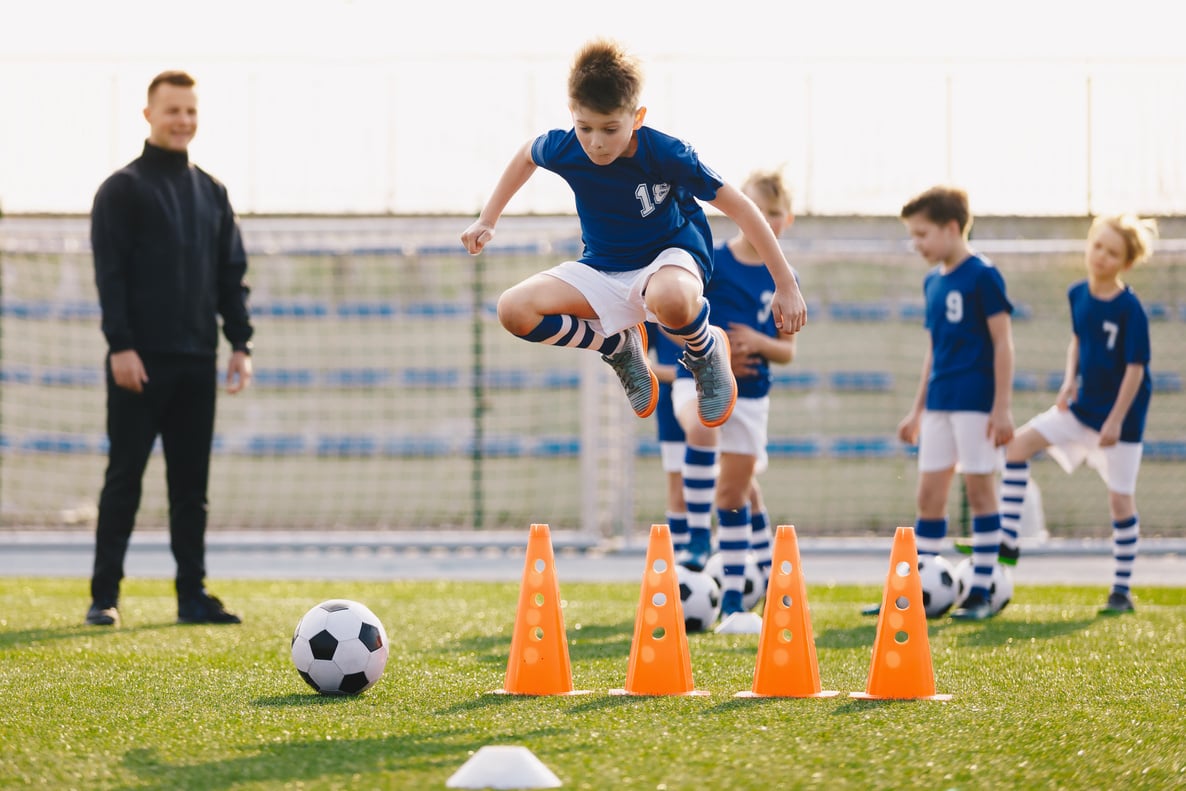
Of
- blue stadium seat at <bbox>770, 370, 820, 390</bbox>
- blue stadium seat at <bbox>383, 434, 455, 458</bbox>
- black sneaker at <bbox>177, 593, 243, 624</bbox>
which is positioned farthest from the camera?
blue stadium seat at <bbox>770, 370, 820, 390</bbox>

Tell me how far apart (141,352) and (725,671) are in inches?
112

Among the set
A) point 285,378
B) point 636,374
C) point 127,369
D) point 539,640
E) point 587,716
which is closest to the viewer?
point 587,716

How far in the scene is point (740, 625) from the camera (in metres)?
5.53

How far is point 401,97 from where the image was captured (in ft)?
44.5

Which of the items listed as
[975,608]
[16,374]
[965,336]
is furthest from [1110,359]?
[16,374]

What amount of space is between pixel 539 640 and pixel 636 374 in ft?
3.71

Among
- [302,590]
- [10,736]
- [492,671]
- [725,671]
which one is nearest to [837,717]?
[725,671]

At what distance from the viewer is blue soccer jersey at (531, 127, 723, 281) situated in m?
4.29

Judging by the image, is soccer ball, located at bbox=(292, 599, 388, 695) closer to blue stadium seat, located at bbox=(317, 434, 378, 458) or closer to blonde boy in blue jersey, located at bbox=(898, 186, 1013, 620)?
blonde boy in blue jersey, located at bbox=(898, 186, 1013, 620)

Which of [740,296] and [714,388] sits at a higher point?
[740,296]

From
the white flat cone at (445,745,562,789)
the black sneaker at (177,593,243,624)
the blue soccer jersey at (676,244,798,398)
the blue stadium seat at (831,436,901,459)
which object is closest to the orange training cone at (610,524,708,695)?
the white flat cone at (445,745,562,789)

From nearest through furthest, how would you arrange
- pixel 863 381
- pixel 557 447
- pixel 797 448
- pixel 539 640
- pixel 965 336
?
pixel 539 640
pixel 965 336
pixel 557 447
pixel 797 448
pixel 863 381

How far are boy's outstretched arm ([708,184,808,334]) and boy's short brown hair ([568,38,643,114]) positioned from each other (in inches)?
17.1

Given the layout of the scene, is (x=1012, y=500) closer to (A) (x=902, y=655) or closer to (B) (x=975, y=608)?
(B) (x=975, y=608)
